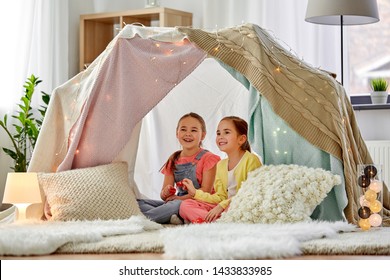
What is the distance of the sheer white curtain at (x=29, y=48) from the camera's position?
4.82m

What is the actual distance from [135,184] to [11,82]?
54.1 inches

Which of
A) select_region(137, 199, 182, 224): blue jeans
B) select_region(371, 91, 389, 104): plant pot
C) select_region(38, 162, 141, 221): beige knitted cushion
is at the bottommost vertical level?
select_region(137, 199, 182, 224): blue jeans

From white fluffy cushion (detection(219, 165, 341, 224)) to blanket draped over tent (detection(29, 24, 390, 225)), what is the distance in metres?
0.13

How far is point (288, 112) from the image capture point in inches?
132

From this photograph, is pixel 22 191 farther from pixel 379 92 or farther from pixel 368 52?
pixel 368 52

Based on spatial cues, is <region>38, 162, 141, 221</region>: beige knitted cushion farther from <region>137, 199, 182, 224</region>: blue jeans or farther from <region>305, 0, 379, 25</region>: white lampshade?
<region>305, 0, 379, 25</region>: white lampshade

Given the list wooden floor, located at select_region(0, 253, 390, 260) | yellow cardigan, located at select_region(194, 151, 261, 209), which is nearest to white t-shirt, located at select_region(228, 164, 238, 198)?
yellow cardigan, located at select_region(194, 151, 261, 209)

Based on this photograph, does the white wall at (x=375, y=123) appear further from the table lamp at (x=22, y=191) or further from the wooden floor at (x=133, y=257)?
the wooden floor at (x=133, y=257)

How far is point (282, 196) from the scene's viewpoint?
10.1ft

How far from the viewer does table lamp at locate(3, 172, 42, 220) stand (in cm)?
328

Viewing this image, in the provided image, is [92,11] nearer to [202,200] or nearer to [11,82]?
[11,82]

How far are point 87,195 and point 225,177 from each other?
0.60 meters

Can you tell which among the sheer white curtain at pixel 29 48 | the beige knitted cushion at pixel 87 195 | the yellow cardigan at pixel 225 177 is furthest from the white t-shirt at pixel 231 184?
the sheer white curtain at pixel 29 48
